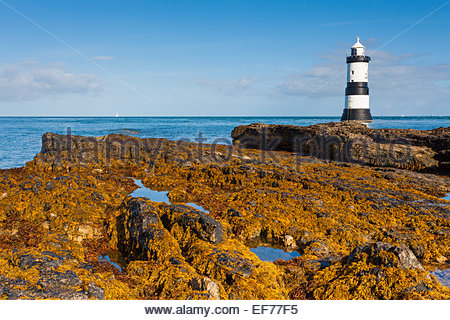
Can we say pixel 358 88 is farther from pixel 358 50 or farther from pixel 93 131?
pixel 93 131

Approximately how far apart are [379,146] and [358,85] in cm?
1973

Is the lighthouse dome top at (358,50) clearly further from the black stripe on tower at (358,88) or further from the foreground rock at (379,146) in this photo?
the foreground rock at (379,146)

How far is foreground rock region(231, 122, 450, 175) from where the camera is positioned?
17312mm

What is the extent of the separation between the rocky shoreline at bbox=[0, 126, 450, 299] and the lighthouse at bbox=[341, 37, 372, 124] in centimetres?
2234

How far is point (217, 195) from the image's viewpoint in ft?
36.3

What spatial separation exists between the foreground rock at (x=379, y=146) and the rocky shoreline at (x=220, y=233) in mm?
3100

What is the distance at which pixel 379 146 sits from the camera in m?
18.4

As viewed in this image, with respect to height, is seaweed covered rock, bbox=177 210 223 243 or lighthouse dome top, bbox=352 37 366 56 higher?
lighthouse dome top, bbox=352 37 366 56

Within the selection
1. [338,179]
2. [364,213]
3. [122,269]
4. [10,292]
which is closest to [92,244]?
[122,269]

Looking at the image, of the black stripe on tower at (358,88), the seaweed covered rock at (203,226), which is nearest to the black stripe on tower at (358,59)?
the black stripe on tower at (358,88)

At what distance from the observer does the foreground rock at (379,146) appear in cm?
1731

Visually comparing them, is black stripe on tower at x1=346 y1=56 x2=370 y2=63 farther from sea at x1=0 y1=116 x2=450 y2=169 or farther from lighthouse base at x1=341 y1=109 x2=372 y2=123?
sea at x1=0 y1=116 x2=450 y2=169

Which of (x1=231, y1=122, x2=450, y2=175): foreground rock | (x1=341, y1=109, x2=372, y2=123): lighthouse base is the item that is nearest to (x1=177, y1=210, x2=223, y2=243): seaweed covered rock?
(x1=231, y1=122, x2=450, y2=175): foreground rock

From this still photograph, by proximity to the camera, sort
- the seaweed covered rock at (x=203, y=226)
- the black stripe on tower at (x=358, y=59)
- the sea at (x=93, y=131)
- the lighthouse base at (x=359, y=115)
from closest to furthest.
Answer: the seaweed covered rock at (x=203, y=226)
the sea at (x=93, y=131)
the black stripe on tower at (x=358, y=59)
the lighthouse base at (x=359, y=115)
